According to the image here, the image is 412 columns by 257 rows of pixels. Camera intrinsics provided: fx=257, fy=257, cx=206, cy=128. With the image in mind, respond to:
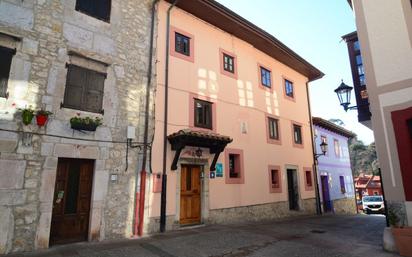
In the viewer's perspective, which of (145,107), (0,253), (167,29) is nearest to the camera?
(0,253)

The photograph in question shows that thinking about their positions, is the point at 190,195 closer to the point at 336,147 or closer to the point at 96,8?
the point at 96,8

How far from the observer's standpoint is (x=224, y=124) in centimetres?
1066

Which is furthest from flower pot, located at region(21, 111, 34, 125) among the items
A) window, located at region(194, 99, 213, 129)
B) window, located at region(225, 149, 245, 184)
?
window, located at region(225, 149, 245, 184)

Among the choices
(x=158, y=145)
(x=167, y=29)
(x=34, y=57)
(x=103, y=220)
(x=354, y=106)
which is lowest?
(x=103, y=220)

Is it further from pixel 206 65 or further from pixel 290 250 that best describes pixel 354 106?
pixel 206 65

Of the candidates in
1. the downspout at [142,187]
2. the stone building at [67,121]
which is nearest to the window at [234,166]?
the downspout at [142,187]

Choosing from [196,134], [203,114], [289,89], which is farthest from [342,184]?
[196,134]

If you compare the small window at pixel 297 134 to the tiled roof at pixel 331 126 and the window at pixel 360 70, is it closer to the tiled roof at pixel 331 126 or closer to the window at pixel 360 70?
the tiled roof at pixel 331 126

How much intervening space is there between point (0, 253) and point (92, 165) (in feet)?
8.68

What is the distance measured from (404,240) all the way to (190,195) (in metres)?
5.98

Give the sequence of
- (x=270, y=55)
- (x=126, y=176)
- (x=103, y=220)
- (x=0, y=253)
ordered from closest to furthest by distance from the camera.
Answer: (x=0, y=253), (x=103, y=220), (x=126, y=176), (x=270, y=55)

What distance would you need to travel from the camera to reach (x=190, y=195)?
357 inches

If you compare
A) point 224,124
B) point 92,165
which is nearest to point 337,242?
point 224,124

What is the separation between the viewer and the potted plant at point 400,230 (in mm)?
5562
